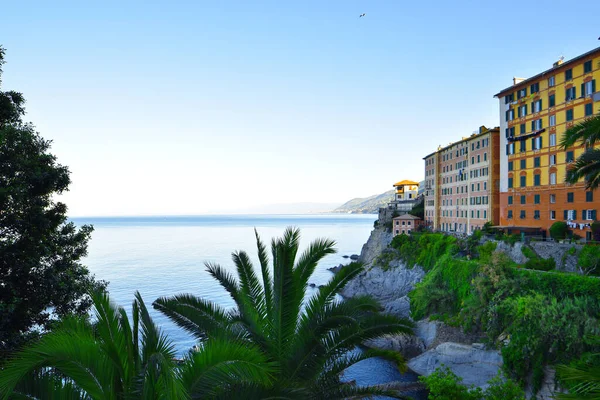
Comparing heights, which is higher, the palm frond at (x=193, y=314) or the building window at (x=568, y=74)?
the building window at (x=568, y=74)

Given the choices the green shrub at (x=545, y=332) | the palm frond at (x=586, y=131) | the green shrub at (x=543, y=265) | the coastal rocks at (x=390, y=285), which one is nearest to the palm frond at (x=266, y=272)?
the palm frond at (x=586, y=131)

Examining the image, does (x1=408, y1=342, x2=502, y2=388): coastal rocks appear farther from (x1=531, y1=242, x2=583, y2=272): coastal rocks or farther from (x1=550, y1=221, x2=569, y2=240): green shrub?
(x1=550, y1=221, x2=569, y2=240): green shrub

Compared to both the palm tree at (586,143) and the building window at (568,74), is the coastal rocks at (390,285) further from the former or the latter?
the palm tree at (586,143)

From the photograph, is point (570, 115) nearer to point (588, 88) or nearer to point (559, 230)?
point (588, 88)

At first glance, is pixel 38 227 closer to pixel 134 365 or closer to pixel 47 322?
pixel 47 322

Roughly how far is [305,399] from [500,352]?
26.2 metres

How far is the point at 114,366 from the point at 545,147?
49689 mm

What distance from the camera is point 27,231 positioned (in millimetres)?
13375

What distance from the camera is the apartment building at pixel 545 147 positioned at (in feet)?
134

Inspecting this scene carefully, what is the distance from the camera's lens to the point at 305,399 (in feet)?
27.4

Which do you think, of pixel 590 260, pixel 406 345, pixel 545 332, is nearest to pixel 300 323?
pixel 545 332

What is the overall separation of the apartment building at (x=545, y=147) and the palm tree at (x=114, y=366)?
132ft

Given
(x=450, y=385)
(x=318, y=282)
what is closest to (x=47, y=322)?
(x=450, y=385)

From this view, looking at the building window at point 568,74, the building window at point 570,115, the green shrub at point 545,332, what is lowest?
the green shrub at point 545,332
